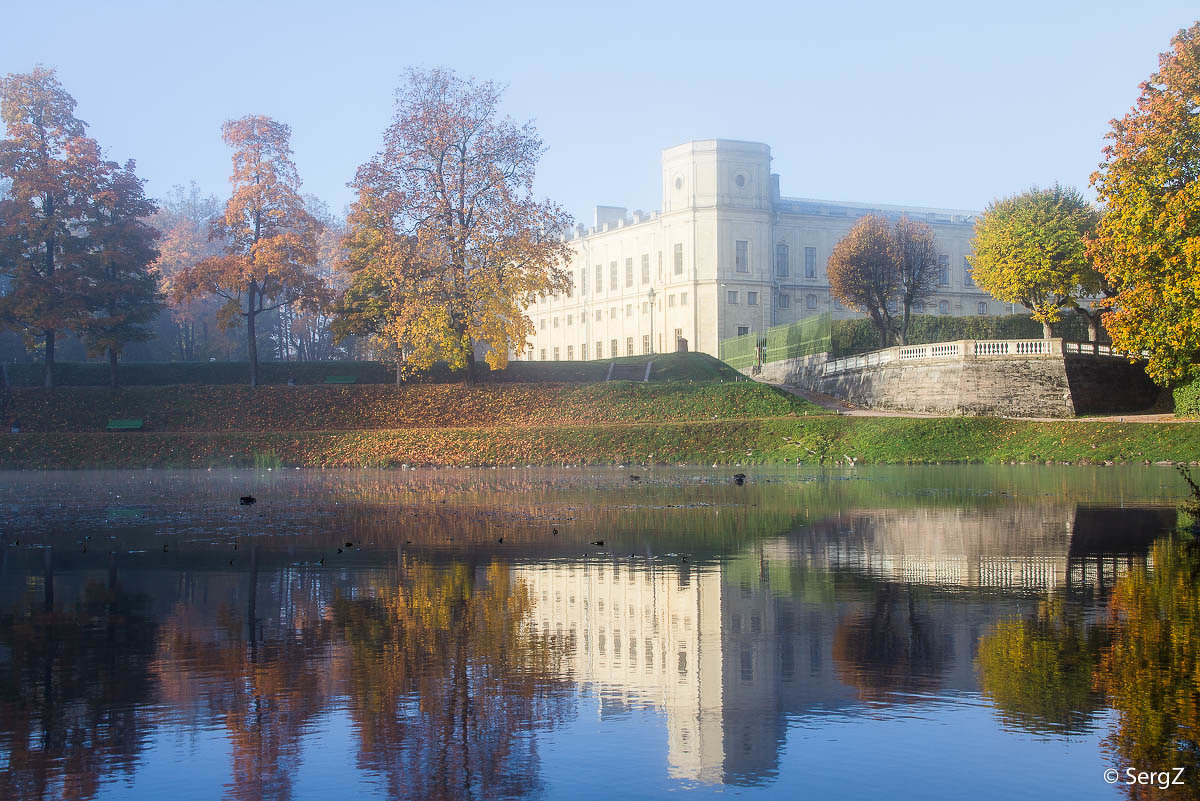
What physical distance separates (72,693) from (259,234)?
44.6 metres

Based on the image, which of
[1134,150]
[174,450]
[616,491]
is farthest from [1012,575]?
[174,450]

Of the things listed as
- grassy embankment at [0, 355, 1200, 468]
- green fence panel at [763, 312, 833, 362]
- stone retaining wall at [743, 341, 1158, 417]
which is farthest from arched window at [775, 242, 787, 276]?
grassy embankment at [0, 355, 1200, 468]

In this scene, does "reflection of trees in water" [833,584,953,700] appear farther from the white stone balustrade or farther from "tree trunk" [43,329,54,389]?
"tree trunk" [43,329,54,389]

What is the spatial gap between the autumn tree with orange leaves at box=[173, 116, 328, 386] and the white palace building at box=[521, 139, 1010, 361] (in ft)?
148

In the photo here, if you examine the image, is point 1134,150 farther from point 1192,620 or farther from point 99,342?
point 99,342

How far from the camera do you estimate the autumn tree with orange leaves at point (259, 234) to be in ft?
158

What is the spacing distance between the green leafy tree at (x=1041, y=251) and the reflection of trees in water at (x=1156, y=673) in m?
50.7

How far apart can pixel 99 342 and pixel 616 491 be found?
30.0m

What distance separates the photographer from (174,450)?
4153 cm

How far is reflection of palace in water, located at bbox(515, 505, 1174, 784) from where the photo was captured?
7188 mm

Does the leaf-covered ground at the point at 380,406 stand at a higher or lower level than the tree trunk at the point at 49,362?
lower

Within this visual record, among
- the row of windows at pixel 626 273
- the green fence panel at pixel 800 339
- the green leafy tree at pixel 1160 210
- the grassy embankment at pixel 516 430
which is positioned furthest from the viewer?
the row of windows at pixel 626 273

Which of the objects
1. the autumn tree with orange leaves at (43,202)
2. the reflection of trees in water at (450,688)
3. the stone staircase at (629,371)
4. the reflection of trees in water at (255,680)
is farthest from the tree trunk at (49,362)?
the reflection of trees in water at (450,688)

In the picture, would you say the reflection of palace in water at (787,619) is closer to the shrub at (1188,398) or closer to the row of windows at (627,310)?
the shrub at (1188,398)
